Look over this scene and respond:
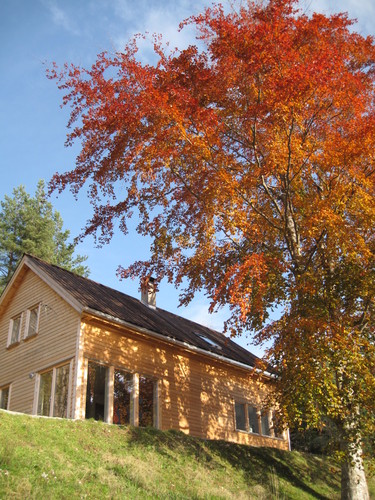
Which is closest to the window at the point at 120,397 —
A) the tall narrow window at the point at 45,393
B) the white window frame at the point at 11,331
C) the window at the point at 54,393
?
the window at the point at 54,393

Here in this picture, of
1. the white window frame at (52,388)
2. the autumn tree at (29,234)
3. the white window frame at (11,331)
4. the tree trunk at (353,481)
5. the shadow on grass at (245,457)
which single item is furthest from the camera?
the autumn tree at (29,234)

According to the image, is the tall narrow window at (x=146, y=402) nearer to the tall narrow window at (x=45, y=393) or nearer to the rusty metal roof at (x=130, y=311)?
the rusty metal roof at (x=130, y=311)

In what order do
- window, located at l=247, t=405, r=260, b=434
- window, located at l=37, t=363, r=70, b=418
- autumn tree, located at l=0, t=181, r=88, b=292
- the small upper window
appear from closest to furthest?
window, located at l=37, t=363, r=70, b=418
window, located at l=247, t=405, r=260, b=434
the small upper window
autumn tree, located at l=0, t=181, r=88, b=292

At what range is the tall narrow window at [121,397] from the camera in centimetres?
1702

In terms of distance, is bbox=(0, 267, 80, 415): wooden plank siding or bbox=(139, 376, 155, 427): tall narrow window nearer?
bbox=(0, 267, 80, 415): wooden plank siding

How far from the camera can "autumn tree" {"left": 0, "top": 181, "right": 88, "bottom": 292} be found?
122ft

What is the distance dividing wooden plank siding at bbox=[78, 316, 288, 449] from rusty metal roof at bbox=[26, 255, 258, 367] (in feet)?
1.38

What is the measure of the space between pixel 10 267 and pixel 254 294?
88.5 feet

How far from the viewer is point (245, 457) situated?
1677cm

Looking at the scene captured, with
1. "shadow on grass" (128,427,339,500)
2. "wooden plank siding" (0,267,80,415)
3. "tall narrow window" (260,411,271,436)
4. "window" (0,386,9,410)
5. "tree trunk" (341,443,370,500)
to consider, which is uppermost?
"wooden plank siding" (0,267,80,415)

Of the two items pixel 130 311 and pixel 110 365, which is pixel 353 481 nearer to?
pixel 110 365

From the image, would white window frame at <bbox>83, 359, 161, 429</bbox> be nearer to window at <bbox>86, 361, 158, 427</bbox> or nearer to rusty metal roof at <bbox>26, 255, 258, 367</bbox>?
window at <bbox>86, 361, 158, 427</bbox>

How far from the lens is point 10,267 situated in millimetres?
37000

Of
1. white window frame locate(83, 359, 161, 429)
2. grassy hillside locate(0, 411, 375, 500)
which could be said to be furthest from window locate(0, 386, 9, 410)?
grassy hillside locate(0, 411, 375, 500)
